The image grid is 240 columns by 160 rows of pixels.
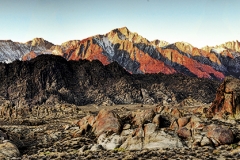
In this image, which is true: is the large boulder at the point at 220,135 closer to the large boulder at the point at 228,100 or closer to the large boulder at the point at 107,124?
the large boulder at the point at 107,124

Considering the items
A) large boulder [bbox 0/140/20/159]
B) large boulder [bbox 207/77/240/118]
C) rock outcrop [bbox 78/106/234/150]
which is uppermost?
large boulder [bbox 207/77/240/118]

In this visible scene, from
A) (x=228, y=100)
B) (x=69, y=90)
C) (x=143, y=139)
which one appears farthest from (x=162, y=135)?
(x=69, y=90)

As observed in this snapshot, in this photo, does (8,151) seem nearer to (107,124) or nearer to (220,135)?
(107,124)

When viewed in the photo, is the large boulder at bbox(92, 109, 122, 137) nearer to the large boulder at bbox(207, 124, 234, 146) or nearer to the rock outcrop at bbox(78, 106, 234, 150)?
the rock outcrop at bbox(78, 106, 234, 150)

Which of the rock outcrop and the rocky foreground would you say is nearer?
the rocky foreground

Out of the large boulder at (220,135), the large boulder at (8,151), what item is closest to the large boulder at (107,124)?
the large boulder at (8,151)

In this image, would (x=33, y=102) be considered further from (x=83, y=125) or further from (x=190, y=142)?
(x=190, y=142)

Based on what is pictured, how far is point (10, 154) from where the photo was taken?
23.2 m

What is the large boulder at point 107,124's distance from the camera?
28.8 m

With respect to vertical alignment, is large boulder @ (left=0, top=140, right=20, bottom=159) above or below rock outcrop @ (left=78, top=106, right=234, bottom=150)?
below

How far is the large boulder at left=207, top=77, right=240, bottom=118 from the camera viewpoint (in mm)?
35281

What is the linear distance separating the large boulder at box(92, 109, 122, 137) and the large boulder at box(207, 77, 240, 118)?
1316cm

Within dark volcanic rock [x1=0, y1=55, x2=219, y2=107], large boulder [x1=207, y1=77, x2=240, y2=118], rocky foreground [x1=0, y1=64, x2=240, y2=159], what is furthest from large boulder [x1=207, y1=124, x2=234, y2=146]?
dark volcanic rock [x1=0, y1=55, x2=219, y2=107]

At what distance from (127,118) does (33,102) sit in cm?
14220
